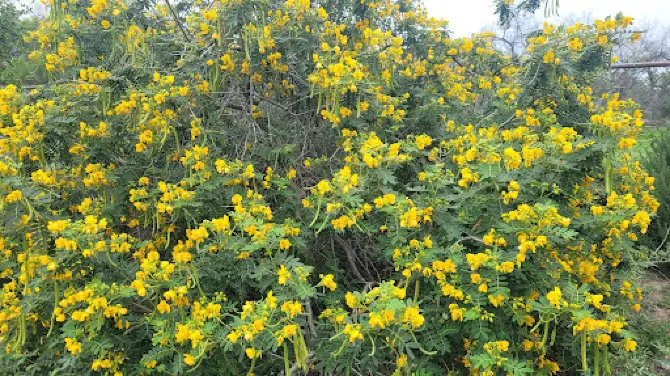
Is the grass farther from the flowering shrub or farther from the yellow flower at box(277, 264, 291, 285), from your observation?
the yellow flower at box(277, 264, 291, 285)

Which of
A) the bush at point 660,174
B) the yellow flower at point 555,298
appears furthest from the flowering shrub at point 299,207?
the bush at point 660,174

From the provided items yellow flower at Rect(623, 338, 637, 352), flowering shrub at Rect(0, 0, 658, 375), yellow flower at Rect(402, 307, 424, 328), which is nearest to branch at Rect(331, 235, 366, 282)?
flowering shrub at Rect(0, 0, 658, 375)

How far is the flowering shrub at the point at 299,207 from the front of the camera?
1.78 m

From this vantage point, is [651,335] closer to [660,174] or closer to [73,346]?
[660,174]

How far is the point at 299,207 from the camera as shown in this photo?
8.10 feet

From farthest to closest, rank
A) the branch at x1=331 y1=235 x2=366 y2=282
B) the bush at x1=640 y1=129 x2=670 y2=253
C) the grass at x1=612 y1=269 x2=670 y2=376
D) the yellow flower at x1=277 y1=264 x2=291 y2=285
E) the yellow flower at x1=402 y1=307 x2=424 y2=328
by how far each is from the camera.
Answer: the bush at x1=640 y1=129 x2=670 y2=253
the branch at x1=331 y1=235 x2=366 y2=282
the grass at x1=612 y1=269 x2=670 y2=376
the yellow flower at x1=277 y1=264 x2=291 y2=285
the yellow flower at x1=402 y1=307 x2=424 y2=328

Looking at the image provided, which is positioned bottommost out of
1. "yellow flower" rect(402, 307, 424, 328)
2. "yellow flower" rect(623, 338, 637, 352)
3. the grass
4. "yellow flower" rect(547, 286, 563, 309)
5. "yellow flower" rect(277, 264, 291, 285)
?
the grass

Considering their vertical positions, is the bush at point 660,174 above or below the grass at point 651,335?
above

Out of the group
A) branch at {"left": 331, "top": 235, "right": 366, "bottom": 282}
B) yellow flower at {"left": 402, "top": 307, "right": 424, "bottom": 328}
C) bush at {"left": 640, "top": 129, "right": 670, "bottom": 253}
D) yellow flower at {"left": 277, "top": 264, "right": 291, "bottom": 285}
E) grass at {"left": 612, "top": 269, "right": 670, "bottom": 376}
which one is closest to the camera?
yellow flower at {"left": 402, "top": 307, "right": 424, "bottom": 328}

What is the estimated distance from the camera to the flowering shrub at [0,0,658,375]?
1.78 meters

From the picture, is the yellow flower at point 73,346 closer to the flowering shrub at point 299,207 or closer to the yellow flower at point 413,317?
the flowering shrub at point 299,207

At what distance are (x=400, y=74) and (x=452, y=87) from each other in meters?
0.39

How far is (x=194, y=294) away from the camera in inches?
78.7

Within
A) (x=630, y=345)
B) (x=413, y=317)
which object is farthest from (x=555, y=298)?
(x=413, y=317)
